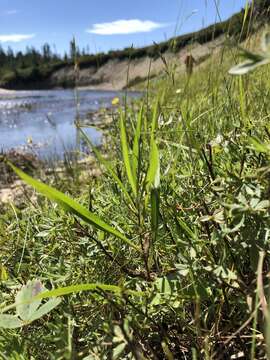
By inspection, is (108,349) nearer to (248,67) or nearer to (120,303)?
(120,303)

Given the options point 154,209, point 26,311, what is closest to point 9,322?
point 26,311

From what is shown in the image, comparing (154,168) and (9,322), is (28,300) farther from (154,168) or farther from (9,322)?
(154,168)

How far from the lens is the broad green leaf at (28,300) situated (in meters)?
0.84

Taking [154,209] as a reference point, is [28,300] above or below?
below

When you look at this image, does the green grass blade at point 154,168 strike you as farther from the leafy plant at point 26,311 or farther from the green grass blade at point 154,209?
the leafy plant at point 26,311

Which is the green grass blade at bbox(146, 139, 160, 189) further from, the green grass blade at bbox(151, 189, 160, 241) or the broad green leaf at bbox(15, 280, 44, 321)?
the broad green leaf at bbox(15, 280, 44, 321)

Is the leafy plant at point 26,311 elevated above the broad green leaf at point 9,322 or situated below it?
above

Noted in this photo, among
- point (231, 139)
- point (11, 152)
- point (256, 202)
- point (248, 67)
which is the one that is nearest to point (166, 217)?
point (231, 139)

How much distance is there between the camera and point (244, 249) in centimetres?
87

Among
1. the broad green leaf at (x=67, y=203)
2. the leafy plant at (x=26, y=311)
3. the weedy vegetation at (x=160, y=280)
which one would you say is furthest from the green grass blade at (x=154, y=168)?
the leafy plant at (x=26, y=311)

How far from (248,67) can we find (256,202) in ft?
1.07

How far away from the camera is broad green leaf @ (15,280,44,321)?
837mm

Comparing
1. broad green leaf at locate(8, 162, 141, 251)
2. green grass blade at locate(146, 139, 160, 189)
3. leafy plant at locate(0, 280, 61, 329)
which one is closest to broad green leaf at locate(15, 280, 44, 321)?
leafy plant at locate(0, 280, 61, 329)

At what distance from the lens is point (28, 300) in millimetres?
849
